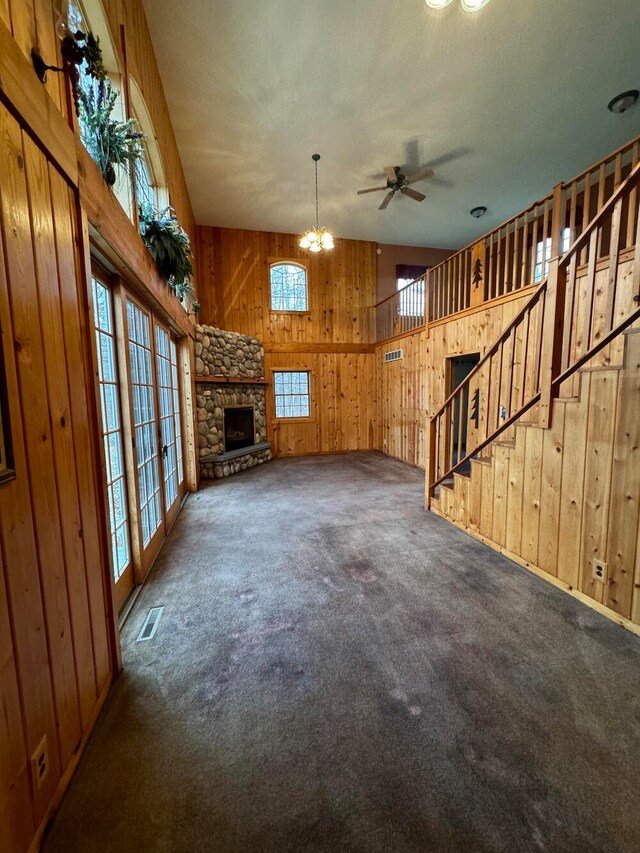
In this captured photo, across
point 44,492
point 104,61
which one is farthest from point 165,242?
point 44,492

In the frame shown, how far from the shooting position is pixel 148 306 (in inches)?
117

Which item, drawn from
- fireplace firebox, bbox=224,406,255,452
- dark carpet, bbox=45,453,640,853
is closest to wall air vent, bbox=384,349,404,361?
fireplace firebox, bbox=224,406,255,452

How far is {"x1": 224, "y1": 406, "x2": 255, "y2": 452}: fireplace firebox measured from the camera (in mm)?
6234

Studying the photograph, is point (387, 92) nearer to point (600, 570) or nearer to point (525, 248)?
point (525, 248)

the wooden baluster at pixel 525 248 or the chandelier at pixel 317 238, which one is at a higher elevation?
the chandelier at pixel 317 238

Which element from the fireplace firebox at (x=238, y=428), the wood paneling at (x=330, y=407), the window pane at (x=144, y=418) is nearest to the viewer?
the window pane at (x=144, y=418)

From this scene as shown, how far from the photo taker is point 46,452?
1110 mm

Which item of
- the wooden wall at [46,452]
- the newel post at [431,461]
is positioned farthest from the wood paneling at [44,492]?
the newel post at [431,461]

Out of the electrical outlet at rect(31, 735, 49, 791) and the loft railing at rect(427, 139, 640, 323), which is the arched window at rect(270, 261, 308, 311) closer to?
the loft railing at rect(427, 139, 640, 323)

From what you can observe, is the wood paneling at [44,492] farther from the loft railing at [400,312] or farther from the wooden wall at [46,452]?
the loft railing at [400,312]

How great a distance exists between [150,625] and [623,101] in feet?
23.2

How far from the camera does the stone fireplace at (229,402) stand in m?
5.39

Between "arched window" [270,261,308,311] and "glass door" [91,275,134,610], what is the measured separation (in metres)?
5.46

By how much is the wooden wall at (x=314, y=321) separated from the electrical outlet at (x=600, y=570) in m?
5.78
